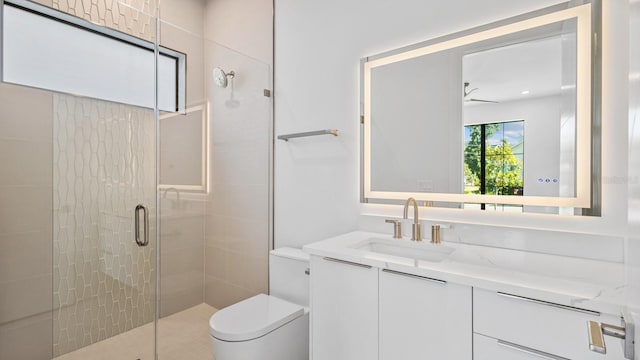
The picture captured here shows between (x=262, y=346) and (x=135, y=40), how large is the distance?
2.09 meters

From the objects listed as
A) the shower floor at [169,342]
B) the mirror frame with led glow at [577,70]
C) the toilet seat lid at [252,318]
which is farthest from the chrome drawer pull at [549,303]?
the shower floor at [169,342]

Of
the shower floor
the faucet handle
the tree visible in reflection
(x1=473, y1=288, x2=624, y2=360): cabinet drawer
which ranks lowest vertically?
the shower floor

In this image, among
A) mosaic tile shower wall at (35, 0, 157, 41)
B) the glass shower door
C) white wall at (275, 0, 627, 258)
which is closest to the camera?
white wall at (275, 0, 627, 258)

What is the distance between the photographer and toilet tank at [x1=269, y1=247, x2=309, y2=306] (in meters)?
1.96

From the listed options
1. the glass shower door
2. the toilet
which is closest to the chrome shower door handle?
the glass shower door

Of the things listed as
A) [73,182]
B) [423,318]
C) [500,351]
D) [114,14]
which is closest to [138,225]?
[73,182]

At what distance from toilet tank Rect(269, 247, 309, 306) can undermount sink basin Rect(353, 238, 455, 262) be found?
49 cm

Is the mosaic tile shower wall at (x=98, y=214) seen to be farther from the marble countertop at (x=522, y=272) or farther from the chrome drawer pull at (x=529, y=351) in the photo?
the chrome drawer pull at (x=529, y=351)

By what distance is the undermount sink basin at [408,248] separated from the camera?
57.4 inches

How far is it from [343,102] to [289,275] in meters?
1.18

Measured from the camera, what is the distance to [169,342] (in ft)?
6.91

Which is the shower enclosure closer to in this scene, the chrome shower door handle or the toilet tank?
the chrome shower door handle

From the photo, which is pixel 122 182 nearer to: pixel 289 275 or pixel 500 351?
pixel 289 275

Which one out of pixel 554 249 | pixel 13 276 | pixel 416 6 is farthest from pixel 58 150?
pixel 554 249
